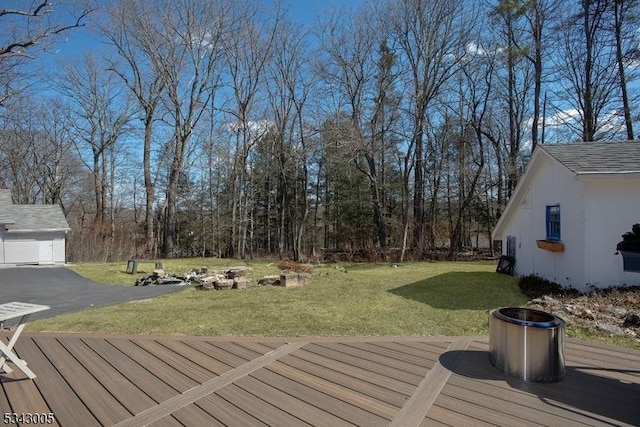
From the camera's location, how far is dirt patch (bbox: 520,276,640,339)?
4.64m

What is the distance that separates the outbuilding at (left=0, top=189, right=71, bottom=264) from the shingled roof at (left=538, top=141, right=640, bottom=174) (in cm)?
2132

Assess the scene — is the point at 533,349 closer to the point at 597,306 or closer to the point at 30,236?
the point at 597,306

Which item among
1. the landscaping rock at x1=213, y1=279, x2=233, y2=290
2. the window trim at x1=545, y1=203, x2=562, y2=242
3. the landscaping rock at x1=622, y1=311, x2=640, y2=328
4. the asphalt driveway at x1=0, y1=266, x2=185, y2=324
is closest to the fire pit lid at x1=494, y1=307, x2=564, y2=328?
the landscaping rock at x1=622, y1=311, x2=640, y2=328

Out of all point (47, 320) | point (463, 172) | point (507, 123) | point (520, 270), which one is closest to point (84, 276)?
point (47, 320)

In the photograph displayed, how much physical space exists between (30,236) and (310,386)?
21560 millimetres

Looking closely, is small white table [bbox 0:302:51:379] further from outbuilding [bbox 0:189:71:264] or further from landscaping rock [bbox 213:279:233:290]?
outbuilding [bbox 0:189:71:264]

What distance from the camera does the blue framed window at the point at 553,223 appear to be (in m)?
8.13

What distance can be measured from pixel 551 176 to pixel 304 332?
6997mm

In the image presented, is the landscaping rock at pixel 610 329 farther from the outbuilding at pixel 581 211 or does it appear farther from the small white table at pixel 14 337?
the small white table at pixel 14 337

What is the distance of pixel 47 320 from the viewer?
5.62m

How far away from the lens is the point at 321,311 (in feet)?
19.0

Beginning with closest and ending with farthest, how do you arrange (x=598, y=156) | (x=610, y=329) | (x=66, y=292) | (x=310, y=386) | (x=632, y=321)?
(x=310, y=386) < (x=610, y=329) < (x=632, y=321) < (x=598, y=156) < (x=66, y=292)

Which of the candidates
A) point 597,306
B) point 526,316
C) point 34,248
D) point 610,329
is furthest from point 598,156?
point 34,248

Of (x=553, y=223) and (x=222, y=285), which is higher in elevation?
(x=553, y=223)
